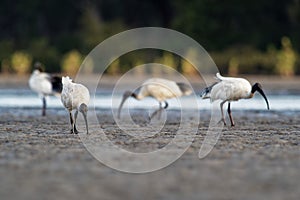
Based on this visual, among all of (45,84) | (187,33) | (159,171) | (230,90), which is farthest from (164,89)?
(187,33)

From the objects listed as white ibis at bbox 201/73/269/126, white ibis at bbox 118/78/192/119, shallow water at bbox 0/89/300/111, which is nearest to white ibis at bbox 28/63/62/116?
white ibis at bbox 118/78/192/119

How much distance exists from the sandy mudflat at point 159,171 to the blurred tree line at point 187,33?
90.3 feet

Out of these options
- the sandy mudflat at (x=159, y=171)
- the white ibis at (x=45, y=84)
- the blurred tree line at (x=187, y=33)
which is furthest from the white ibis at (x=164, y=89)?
the blurred tree line at (x=187, y=33)

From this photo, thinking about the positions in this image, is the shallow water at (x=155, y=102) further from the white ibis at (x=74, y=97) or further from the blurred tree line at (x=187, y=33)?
the blurred tree line at (x=187, y=33)

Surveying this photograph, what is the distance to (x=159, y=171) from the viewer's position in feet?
29.4

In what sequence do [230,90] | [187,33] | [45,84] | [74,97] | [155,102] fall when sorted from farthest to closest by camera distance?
1. [187,33]
2. [155,102]
3. [45,84]
4. [230,90]
5. [74,97]

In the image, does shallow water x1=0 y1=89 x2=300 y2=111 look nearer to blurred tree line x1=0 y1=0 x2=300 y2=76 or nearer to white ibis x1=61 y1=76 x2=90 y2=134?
white ibis x1=61 y1=76 x2=90 y2=134

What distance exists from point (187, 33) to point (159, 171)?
3993cm

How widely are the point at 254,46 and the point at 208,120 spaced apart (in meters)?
30.9

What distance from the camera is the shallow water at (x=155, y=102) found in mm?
22781

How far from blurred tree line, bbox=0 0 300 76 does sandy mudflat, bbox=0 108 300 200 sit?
2752 cm

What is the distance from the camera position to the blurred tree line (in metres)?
42.1

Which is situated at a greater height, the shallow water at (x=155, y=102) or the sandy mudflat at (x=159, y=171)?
the shallow water at (x=155, y=102)

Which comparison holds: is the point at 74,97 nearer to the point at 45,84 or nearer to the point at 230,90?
the point at 230,90
